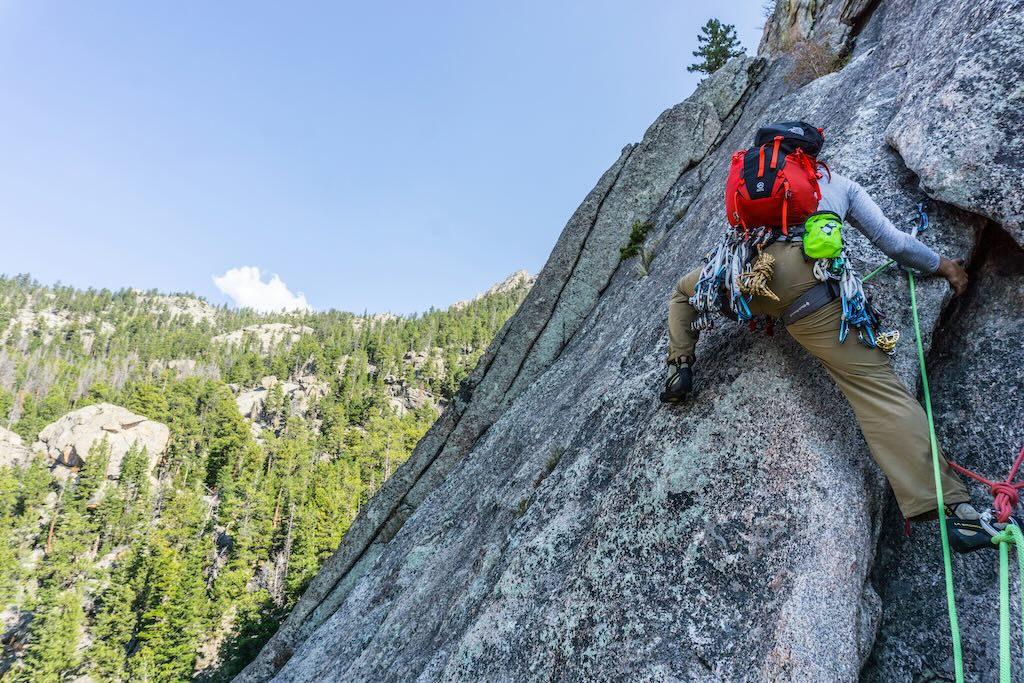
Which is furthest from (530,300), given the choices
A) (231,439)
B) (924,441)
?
(231,439)

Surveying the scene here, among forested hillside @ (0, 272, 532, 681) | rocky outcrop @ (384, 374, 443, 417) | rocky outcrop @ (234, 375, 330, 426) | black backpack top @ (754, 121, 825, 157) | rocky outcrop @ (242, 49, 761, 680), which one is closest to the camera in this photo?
black backpack top @ (754, 121, 825, 157)

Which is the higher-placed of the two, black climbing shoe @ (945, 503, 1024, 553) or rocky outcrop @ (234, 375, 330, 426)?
rocky outcrop @ (234, 375, 330, 426)

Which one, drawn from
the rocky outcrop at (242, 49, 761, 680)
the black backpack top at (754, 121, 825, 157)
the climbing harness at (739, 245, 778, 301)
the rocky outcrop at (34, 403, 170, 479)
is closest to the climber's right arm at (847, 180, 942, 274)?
the black backpack top at (754, 121, 825, 157)

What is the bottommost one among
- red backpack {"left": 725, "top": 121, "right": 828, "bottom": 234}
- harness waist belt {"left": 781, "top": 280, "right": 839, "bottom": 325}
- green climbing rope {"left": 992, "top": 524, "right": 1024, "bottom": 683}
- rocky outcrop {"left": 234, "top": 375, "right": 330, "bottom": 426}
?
green climbing rope {"left": 992, "top": 524, "right": 1024, "bottom": 683}

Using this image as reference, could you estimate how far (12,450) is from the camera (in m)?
90.8

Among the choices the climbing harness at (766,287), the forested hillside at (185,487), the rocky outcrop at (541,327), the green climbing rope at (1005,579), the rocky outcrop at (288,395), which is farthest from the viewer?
the rocky outcrop at (288,395)

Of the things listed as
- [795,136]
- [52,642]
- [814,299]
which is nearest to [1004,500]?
[814,299]

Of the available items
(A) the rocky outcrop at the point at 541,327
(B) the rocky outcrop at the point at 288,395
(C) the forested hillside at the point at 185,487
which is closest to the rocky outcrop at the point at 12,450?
(C) the forested hillside at the point at 185,487

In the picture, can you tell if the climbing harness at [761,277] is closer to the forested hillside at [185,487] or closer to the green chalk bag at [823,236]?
the green chalk bag at [823,236]

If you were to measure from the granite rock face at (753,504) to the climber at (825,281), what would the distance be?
357mm

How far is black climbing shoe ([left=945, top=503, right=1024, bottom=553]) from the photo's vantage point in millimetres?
3137

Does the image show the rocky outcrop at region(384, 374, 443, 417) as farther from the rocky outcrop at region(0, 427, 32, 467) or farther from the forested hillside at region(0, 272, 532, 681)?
the rocky outcrop at region(0, 427, 32, 467)

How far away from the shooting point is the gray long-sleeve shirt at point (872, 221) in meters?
4.08

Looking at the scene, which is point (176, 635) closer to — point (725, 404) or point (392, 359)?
point (725, 404)
